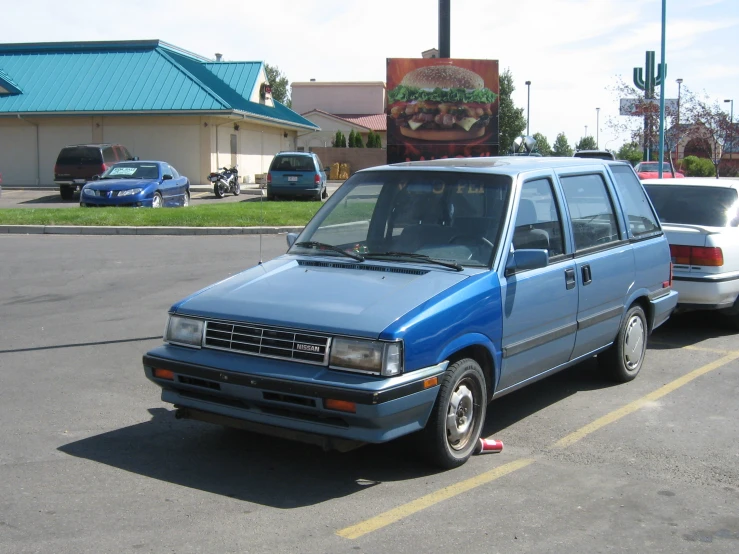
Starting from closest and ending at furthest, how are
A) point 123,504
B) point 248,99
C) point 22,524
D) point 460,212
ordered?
point 22,524 < point 123,504 < point 460,212 < point 248,99

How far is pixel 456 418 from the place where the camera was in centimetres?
514

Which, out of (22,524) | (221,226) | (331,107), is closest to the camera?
(22,524)

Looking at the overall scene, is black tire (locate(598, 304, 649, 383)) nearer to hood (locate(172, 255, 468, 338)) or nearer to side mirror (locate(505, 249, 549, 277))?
side mirror (locate(505, 249, 549, 277))

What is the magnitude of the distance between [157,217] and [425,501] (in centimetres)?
1556

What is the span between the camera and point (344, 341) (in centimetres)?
466

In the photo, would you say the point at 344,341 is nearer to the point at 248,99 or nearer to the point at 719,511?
the point at 719,511

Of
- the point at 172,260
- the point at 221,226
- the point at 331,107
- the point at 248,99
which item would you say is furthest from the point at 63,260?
the point at 331,107

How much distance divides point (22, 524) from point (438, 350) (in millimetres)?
2321

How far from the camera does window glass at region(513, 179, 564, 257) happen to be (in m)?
5.82

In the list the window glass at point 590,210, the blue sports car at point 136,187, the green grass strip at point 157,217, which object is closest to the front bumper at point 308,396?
the window glass at point 590,210

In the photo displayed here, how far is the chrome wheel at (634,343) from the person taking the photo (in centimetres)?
722

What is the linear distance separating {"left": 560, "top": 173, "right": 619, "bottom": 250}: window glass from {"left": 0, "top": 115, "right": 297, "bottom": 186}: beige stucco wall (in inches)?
1158

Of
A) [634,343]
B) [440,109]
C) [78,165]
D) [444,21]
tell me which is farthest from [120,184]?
[634,343]

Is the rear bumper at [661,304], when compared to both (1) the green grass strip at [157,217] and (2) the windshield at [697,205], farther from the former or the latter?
(1) the green grass strip at [157,217]
